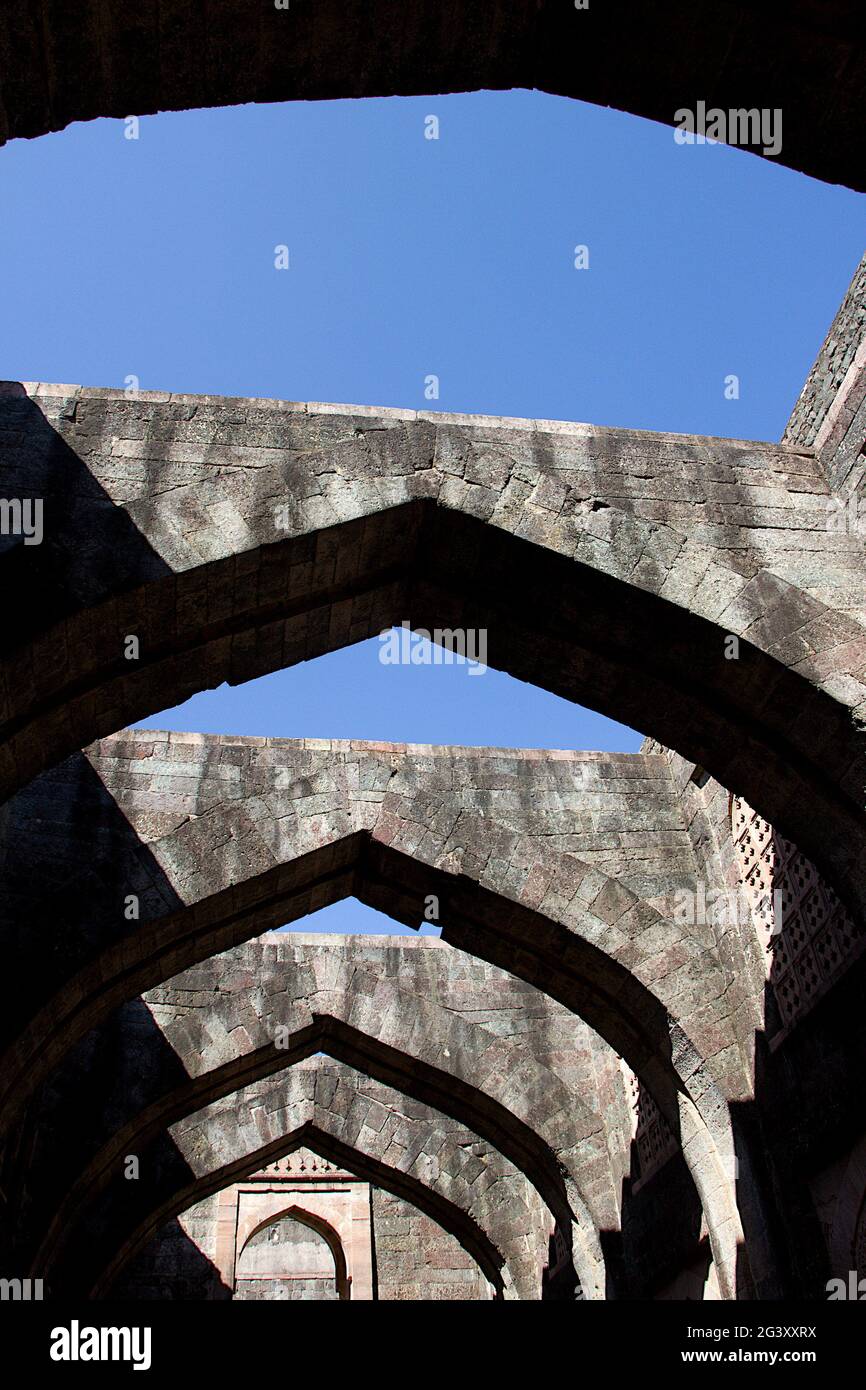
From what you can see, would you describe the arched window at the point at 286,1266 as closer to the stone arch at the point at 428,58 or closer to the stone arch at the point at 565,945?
the stone arch at the point at 565,945

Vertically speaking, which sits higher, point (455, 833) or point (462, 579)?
point (462, 579)

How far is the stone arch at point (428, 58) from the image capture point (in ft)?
9.39

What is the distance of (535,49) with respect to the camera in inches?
119

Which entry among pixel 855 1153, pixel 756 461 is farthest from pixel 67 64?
pixel 855 1153

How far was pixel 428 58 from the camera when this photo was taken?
9.92 ft

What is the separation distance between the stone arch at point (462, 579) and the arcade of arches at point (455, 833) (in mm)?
18

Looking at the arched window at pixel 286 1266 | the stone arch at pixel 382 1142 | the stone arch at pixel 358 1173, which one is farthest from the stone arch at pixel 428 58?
the arched window at pixel 286 1266

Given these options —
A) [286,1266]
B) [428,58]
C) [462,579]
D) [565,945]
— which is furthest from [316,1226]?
[428,58]

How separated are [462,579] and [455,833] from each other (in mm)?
2461

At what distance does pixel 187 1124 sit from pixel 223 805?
4586mm

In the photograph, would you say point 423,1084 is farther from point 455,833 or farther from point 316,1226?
point 316,1226

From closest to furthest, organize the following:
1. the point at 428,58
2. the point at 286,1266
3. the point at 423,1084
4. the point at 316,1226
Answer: the point at 428,58
the point at 423,1084
the point at 316,1226
the point at 286,1266

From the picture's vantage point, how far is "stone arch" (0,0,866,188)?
Result: 113 inches
